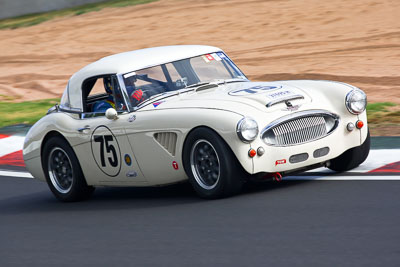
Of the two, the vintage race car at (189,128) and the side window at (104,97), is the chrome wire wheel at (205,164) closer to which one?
the vintage race car at (189,128)

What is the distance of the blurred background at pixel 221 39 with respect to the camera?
15.3 m

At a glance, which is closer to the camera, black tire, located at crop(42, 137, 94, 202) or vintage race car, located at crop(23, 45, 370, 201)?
vintage race car, located at crop(23, 45, 370, 201)

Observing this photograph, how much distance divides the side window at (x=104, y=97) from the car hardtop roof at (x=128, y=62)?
0.17ft

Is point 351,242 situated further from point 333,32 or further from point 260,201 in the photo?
point 333,32

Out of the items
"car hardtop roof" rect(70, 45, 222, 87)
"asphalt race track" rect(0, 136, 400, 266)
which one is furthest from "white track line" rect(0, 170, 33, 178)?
"car hardtop roof" rect(70, 45, 222, 87)

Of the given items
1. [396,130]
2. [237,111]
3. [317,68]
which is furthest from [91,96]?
[317,68]

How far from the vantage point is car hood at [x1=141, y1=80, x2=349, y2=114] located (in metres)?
6.98

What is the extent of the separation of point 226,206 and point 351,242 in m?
1.64

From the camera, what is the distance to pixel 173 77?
314 inches

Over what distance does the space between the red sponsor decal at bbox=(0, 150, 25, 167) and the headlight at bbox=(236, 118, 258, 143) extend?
464 centimetres

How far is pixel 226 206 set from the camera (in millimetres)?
6777

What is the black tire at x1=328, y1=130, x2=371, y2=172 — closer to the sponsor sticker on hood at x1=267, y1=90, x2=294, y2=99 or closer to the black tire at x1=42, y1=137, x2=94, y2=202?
the sponsor sticker on hood at x1=267, y1=90, x2=294, y2=99

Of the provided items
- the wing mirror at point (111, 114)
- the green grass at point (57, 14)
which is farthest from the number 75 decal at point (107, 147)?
the green grass at point (57, 14)

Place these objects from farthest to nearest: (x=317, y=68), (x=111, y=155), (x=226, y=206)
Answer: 1. (x=317, y=68)
2. (x=111, y=155)
3. (x=226, y=206)
